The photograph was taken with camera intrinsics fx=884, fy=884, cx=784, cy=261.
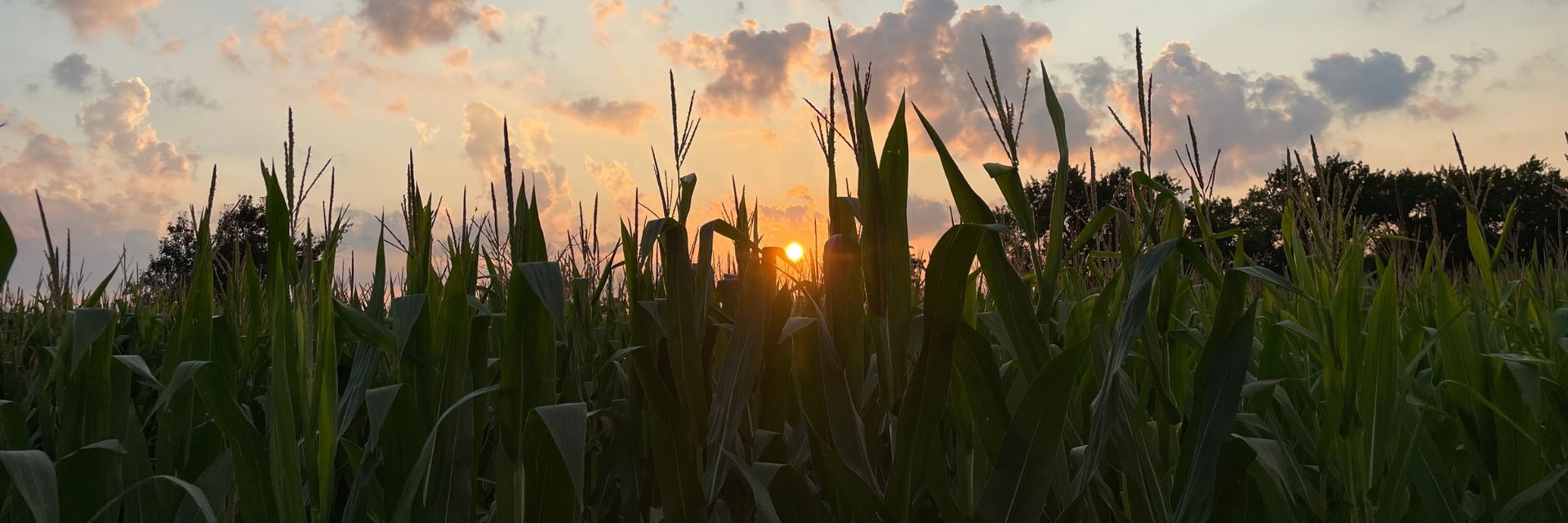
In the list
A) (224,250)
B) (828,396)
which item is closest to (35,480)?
(828,396)

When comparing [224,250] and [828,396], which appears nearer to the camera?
[828,396]

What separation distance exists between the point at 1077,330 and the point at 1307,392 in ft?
1.55

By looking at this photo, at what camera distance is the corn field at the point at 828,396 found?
1186mm

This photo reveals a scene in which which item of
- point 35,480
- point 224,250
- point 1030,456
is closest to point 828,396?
point 1030,456

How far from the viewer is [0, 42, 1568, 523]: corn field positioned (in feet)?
3.89

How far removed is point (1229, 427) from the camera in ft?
3.69

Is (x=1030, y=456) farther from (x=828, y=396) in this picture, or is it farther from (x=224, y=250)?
(x=224, y=250)

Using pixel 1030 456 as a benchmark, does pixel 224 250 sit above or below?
above

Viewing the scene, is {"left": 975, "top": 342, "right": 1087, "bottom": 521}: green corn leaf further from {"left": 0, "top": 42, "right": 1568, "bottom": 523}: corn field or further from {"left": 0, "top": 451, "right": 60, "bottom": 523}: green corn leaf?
{"left": 0, "top": 451, "right": 60, "bottom": 523}: green corn leaf

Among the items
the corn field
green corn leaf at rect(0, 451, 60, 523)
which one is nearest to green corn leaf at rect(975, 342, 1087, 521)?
the corn field

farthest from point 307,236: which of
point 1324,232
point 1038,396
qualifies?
point 1324,232

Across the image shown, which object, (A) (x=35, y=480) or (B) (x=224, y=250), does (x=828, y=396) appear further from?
(B) (x=224, y=250)

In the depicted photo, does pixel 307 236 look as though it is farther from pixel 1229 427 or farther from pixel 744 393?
pixel 1229 427

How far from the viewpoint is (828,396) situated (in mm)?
1297
